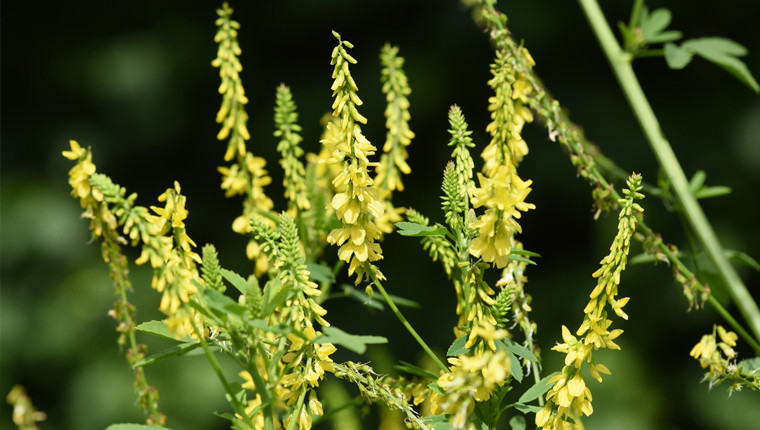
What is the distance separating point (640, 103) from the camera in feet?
3.00

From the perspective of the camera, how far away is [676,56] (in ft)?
2.90

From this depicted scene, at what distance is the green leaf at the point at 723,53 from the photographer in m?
0.85

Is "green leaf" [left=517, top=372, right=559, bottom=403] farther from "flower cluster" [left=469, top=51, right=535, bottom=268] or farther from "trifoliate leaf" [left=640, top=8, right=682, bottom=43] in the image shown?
"trifoliate leaf" [left=640, top=8, right=682, bottom=43]

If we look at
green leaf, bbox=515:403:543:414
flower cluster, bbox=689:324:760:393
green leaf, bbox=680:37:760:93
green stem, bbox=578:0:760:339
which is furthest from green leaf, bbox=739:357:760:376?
green leaf, bbox=680:37:760:93

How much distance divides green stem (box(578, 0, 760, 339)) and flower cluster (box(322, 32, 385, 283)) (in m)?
0.44

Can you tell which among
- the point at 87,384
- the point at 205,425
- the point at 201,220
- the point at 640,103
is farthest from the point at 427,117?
the point at 640,103

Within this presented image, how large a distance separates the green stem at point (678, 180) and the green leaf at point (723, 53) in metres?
0.08

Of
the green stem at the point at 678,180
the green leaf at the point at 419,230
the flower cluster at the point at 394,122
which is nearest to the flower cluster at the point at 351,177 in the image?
the green leaf at the point at 419,230

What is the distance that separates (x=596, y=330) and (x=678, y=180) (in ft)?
1.31

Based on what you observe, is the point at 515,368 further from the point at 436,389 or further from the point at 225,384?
the point at 225,384

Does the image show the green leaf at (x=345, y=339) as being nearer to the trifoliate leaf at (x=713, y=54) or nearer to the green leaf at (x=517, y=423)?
the green leaf at (x=517, y=423)

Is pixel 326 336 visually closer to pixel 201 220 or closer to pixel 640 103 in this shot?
pixel 640 103

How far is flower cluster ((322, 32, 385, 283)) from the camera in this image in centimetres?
56

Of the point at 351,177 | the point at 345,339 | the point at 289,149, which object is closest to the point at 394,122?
the point at 289,149
